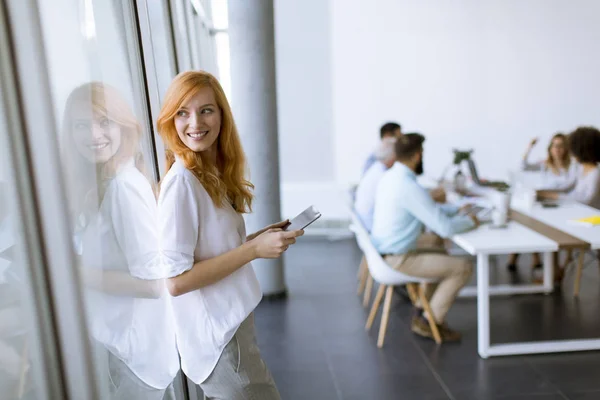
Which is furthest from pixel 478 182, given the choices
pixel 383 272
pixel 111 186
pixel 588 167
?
pixel 111 186

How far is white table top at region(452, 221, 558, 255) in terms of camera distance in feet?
12.8

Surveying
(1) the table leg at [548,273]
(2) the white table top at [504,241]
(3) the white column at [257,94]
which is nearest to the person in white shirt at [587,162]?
(1) the table leg at [548,273]

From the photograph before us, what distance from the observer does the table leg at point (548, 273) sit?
17.3 ft

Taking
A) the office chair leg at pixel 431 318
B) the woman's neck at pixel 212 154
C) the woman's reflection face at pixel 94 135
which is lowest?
the office chair leg at pixel 431 318

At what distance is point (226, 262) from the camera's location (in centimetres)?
192

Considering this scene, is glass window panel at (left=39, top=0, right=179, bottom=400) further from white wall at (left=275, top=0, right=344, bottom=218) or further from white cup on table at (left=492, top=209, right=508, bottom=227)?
white wall at (left=275, top=0, right=344, bottom=218)

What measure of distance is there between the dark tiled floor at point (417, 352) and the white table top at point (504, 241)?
0.70 m

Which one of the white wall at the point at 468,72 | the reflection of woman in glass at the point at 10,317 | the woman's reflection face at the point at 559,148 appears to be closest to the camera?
the reflection of woman in glass at the point at 10,317

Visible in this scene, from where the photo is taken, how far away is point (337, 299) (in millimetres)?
5477

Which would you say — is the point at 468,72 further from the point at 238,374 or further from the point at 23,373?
the point at 23,373

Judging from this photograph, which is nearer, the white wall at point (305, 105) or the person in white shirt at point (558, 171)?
the person in white shirt at point (558, 171)

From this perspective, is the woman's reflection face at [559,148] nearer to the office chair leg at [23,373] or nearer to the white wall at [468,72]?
the white wall at [468,72]

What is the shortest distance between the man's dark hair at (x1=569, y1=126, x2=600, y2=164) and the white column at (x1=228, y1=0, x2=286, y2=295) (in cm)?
248

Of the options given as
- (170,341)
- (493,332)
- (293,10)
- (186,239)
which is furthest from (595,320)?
(293,10)
